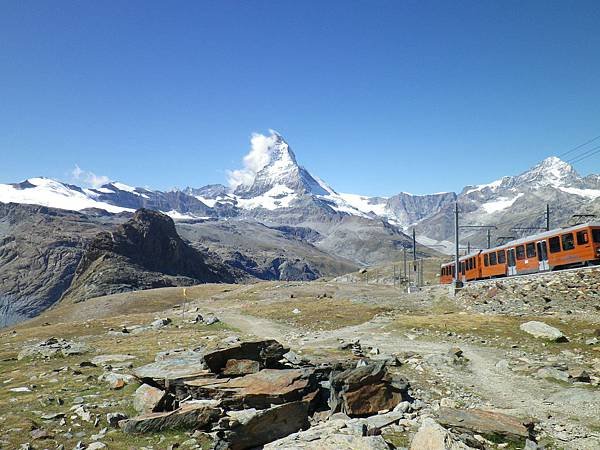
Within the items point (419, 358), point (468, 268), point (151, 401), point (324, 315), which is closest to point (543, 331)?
point (419, 358)

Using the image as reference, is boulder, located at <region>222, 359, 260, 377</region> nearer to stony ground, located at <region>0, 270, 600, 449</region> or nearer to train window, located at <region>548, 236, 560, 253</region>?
stony ground, located at <region>0, 270, 600, 449</region>

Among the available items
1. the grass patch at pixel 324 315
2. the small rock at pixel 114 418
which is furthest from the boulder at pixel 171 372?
the grass patch at pixel 324 315

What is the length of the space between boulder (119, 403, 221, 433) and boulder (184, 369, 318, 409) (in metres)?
1.06

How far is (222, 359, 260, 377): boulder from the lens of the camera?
59.2 ft

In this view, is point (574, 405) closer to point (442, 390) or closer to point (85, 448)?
point (442, 390)

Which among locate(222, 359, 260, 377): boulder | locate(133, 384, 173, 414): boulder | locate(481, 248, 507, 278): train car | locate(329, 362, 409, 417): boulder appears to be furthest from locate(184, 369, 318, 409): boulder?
locate(481, 248, 507, 278): train car

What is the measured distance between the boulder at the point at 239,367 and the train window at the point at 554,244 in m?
40.4

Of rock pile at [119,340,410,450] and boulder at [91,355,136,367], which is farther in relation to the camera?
boulder at [91,355,136,367]

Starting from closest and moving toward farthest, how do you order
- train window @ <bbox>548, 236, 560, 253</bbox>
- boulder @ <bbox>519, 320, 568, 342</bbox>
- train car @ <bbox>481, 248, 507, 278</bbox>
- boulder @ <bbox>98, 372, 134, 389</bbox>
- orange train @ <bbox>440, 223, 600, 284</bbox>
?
boulder @ <bbox>98, 372, 134, 389</bbox>
boulder @ <bbox>519, 320, 568, 342</bbox>
orange train @ <bbox>440, 223, 600, 284</bbox>
train window @ <bbox>548, 236, 560, 253</bbox>
train car @ <bbox>481, 248, 507, 278</bbox>

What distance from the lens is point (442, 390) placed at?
742 inches

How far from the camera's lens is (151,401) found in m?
15.5

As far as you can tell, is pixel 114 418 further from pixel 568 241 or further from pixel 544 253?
pixel 544 253

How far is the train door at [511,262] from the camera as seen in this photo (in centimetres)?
5540

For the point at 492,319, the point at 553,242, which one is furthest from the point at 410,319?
the point at 553,242
